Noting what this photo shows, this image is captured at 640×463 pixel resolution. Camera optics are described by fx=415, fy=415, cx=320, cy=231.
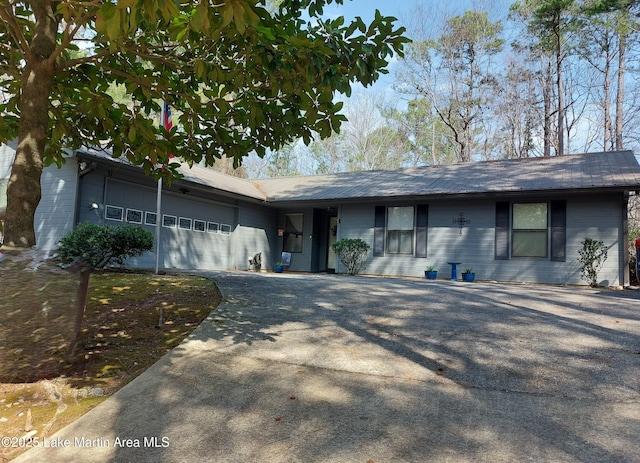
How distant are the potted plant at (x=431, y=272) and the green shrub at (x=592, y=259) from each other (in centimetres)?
347

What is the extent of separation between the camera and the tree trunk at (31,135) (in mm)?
3434

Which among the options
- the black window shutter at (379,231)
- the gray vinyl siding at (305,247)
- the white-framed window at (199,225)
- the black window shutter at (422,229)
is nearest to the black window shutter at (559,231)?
the black window shutter at (422,229)

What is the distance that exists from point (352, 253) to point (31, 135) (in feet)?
32.2

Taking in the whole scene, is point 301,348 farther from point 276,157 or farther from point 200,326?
point 276,157

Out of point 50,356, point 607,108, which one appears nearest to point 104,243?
point 50,356

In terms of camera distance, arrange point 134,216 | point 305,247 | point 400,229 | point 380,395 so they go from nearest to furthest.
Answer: point 380,395 → point 134,216 → point 400,229 → point 305,247

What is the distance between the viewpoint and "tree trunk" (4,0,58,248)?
3.43 metres

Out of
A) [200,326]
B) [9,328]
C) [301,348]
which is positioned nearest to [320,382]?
[301,348]

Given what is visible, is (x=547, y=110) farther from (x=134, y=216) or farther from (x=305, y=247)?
(x=134, y=216)

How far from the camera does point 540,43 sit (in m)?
19.3

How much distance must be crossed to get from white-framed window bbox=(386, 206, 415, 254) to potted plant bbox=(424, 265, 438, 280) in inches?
31.8

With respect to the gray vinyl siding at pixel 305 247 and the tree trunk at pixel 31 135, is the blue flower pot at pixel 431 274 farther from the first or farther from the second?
the tree trunk at pixel 31 135

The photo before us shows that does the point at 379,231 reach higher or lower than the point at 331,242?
higher

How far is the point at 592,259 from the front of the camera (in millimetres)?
9719
